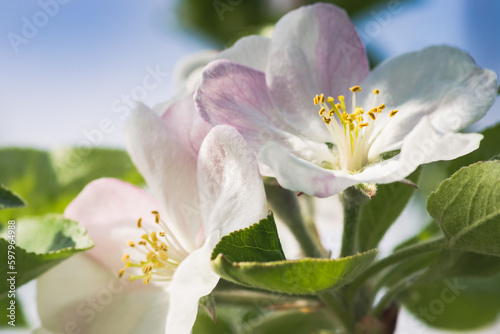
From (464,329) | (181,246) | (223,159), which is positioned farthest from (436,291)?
(223,159)

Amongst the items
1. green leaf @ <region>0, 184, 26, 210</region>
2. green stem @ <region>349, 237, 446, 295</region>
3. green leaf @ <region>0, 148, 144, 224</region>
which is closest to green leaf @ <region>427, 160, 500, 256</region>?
green stem @ <region>349, 237, 446, 295</region>

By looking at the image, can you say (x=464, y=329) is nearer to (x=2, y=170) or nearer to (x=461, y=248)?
(x=461, y=248)

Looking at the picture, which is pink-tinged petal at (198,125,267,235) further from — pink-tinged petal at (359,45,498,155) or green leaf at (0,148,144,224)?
green leaf at (0,148,144,224)

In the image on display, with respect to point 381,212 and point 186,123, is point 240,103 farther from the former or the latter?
point 381,212

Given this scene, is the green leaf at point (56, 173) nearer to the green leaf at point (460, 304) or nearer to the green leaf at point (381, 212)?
the green leaf at point (381, 212)

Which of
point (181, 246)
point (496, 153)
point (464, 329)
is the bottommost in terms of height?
point (464, 329)

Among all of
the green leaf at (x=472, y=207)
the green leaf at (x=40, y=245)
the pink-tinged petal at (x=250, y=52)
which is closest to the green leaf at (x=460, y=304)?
the green leaf at (x=472, y=207)
